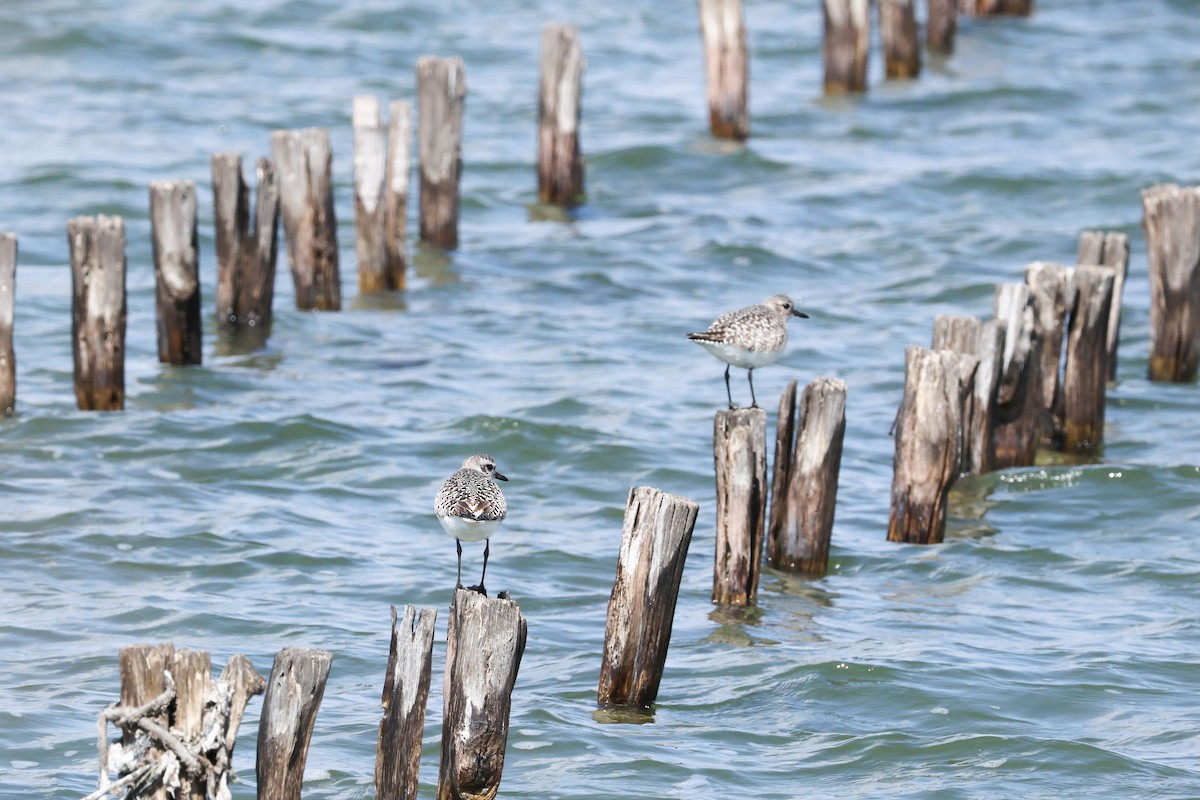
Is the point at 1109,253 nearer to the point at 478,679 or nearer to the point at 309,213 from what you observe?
the point at 309,213

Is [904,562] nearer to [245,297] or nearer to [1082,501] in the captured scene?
[1082,501]

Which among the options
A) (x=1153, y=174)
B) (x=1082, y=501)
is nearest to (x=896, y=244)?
(x=1153, y=174)

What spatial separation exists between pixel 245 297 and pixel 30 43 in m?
14.9

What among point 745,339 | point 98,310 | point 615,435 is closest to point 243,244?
point 98,310

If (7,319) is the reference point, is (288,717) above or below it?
below

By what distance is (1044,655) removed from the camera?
10.9 meters

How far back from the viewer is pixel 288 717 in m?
6.83

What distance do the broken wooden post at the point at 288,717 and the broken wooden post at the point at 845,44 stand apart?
69.0 ft

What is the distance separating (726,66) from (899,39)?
5174 mm

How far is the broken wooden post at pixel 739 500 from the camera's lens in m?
10.5


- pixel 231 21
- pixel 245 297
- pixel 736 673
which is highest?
pixel 231 21

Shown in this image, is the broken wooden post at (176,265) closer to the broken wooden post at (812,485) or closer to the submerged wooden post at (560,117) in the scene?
the broken wooden post at (812,485)

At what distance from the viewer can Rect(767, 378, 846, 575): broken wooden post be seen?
37.1 feet

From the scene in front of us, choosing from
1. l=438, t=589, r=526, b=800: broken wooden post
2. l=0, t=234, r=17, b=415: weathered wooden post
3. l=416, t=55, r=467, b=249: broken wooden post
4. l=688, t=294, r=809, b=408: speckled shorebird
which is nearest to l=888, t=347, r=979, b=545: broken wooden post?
l=688, t=294, r=809, b=408: speckled shorebird
